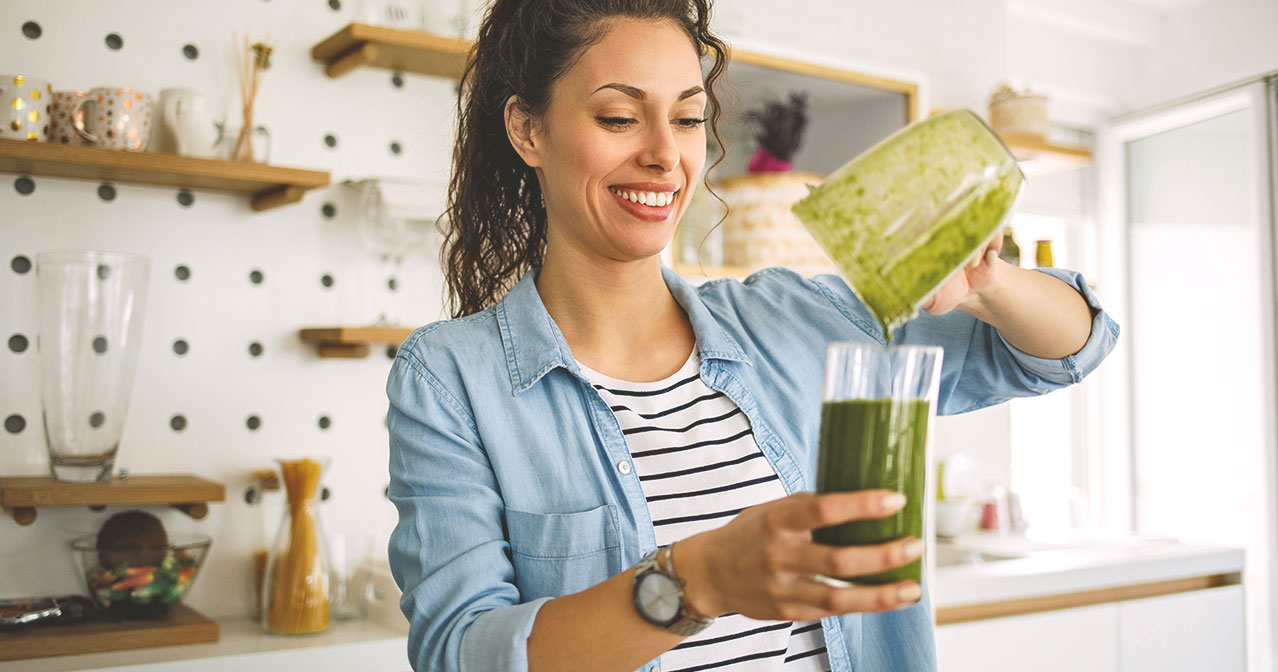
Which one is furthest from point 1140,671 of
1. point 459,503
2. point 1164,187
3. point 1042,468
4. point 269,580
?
point 459,503

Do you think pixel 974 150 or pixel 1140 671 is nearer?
pixel 974 150

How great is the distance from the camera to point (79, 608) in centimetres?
168

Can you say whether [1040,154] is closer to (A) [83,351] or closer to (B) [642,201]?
(B) [642,201]

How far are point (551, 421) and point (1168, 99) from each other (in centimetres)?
371

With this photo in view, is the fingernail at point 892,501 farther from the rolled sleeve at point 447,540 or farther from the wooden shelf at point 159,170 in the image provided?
the wooden shelf at point 159,170

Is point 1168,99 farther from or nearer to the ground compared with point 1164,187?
farther from the ground

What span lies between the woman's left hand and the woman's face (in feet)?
0.95

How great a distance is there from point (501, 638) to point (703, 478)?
0.96 feet

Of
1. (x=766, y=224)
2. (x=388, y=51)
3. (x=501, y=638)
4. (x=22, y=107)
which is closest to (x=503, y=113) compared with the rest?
(x=501, y=638)

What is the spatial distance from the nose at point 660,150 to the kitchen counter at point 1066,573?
1535mm

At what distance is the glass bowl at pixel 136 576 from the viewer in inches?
64.9

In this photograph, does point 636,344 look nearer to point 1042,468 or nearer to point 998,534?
point 998,534

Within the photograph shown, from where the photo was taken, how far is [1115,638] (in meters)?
2.53

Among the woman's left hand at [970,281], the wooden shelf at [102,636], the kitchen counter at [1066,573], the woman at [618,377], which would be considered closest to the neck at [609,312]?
the woman at [618,377]
